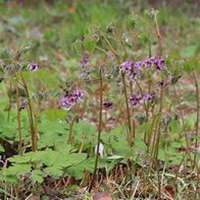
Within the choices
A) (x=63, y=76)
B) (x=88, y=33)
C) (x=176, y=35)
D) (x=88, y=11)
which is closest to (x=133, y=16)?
(x=88, y=33)

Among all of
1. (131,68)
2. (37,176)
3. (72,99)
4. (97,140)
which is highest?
(131,68)

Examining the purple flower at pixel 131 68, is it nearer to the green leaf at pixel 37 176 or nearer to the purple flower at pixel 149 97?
the purple flower at pixel 149 97

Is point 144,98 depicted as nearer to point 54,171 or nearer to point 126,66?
point 126,66

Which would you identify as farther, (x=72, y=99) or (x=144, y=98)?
(x=144, y=98)

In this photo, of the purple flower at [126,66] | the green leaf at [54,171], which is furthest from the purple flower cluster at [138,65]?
the green leaf at [54,171]

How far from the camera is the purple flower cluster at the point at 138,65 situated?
7.97 feet

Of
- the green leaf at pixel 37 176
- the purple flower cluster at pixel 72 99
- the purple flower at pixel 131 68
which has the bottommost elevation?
the green leaf at pixel 37 176

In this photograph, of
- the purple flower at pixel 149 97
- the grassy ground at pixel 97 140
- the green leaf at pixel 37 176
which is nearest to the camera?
the green leaf at pixel 37 176

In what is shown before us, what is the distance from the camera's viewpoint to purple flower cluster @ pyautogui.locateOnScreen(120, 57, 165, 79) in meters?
2.43

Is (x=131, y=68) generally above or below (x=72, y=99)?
above

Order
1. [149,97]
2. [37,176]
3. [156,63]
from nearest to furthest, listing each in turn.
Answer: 1. [37,176]
2. [156,63]
3. [149,97]

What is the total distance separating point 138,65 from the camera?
247 cm

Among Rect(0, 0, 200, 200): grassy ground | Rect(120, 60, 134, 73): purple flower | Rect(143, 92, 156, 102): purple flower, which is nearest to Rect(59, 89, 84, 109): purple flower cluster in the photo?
Rect(0, 0, 200, 200): grassy ground

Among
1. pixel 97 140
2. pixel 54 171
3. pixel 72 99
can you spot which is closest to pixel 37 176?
pixel 54 171
